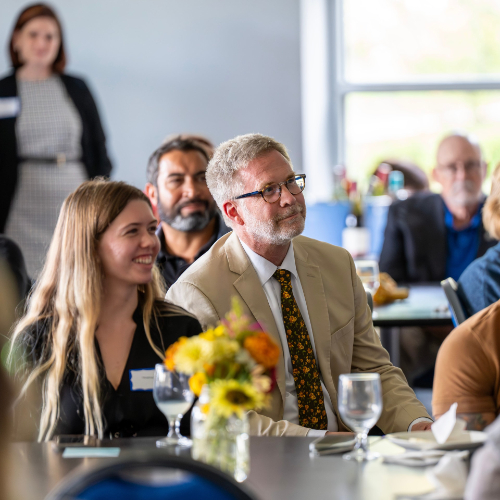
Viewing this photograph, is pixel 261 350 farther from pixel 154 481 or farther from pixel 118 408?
pixel 118 408

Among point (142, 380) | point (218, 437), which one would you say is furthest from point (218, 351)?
point (142, 380)

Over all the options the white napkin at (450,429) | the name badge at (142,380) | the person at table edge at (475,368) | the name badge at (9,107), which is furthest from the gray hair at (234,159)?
the name badge at (9,107)

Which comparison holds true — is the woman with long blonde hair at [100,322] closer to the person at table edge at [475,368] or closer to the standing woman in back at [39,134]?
the person at table edge at [475,368]

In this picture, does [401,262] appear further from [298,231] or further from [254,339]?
[254,339]

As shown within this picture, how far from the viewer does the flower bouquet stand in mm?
1182

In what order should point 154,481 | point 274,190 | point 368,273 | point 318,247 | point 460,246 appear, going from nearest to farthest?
point 154,481 < point 274,190 < point 318,247 < point 368,273 < point 460,246

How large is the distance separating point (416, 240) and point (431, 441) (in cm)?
281

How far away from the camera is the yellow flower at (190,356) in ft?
3.97

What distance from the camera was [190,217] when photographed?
3.10 meters

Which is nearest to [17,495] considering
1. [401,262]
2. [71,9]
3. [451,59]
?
[401,262]

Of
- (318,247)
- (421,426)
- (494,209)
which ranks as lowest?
(421,426)

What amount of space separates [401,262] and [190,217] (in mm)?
1663

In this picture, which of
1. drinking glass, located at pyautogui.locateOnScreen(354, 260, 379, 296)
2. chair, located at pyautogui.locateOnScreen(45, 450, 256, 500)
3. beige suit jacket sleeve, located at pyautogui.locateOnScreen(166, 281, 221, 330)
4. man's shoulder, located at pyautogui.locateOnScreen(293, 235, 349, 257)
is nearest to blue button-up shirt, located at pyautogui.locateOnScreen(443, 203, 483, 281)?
drinking glass, located at pyautogui.locateOnScreen(354, 260, 379, 296)

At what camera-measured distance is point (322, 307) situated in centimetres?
219
